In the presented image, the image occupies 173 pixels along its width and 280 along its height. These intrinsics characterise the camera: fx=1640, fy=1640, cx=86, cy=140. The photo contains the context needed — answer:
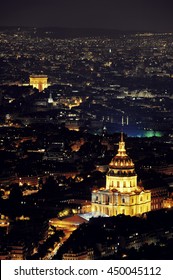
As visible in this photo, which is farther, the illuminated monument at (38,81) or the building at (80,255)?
the illuminated monument at (38,81)

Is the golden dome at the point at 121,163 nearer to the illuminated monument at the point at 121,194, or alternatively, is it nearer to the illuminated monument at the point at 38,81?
the illuminated monument at the point at 121,194

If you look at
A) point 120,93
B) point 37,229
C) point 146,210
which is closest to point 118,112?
point 120,93

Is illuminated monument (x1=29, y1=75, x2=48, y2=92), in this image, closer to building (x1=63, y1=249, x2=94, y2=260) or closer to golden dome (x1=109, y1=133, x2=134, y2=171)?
golden dome (x1=109, y1=133, x2=134, y2=171)

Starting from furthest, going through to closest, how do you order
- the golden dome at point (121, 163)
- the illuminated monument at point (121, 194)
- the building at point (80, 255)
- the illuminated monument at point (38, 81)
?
1. the illuminated monument at point (38, 81)
2. the golden dome at point (121, 163)
3. the illuminated monument at point (121, 194)
4. the building at point (80, 255)

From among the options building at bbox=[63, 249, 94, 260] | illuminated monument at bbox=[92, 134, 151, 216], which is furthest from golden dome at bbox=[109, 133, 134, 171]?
building at bbox=[63, 249, 94, 260]

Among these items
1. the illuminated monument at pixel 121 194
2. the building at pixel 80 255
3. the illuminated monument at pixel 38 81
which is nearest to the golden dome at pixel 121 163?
the illuminated monument at pixel 121 194
